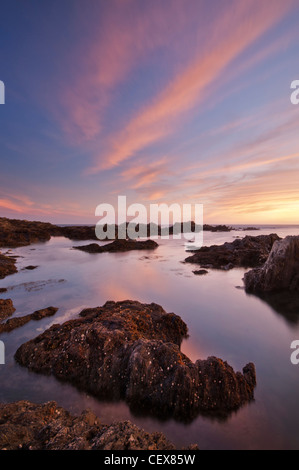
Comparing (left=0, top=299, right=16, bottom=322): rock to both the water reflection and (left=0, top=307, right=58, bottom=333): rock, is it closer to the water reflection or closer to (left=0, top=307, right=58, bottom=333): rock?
(left=0, top=307, right=58, bottom=333): rock

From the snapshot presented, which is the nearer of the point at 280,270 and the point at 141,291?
the point at 280,270

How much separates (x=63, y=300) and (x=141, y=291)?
4.73 m

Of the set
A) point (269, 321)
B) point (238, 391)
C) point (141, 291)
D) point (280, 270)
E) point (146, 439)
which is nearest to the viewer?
point (146, 439)

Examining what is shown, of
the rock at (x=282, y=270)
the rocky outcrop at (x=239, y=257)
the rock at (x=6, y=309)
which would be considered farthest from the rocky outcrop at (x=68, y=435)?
the rocky outcrop at (x=239, y=257)

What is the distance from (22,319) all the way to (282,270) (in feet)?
43.8

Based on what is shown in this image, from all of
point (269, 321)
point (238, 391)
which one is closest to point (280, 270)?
point (269, 321)

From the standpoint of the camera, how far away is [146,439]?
2.65 meters

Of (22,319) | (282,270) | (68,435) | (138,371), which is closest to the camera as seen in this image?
(68,435)

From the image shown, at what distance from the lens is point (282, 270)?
11359 mm

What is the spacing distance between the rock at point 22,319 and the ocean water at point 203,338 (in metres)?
0.29

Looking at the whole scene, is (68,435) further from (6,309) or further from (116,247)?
(116,247)

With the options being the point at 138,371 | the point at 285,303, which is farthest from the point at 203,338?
the point at 285,303

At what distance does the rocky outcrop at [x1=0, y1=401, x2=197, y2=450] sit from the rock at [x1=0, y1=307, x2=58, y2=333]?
4977mm
